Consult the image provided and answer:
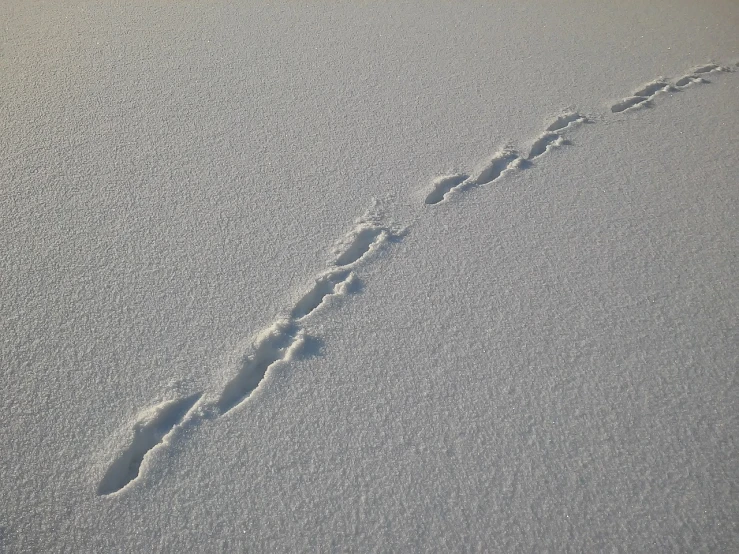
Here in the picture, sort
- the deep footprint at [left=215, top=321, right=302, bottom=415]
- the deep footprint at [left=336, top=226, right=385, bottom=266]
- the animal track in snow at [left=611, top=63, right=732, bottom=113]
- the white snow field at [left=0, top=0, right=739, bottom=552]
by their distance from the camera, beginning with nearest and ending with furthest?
the white snow field at [left=0, top=0, right=739, bottom=552] → the deep footprint at [left=215, top=321, right=302, bottom=415] → the deep footprint at [left=336, top=226, right=385, bottom=266] → the animal track in snow at [left=611, top=63, right=732, bottom=113]

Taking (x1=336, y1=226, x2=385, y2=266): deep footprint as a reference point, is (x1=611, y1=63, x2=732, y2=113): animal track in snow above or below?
below

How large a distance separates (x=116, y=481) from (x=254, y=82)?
5.32ft

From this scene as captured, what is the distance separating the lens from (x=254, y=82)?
2289mm

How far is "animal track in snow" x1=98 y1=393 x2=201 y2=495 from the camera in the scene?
121 centimetres

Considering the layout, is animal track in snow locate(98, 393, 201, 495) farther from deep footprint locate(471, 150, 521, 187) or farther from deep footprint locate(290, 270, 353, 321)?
deep footprint locate(471, 150, 521, 187)

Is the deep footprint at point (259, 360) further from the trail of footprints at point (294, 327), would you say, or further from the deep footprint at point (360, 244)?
the deep footprint at point (360, 244)

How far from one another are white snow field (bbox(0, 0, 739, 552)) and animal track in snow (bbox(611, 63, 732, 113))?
13 millimetres

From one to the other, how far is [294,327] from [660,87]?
1.92 m

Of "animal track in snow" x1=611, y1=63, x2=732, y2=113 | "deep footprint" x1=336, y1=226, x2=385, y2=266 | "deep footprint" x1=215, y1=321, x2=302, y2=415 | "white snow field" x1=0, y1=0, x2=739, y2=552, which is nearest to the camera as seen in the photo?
"white snow field" x1=0, y1=0, x2=739, y2=552

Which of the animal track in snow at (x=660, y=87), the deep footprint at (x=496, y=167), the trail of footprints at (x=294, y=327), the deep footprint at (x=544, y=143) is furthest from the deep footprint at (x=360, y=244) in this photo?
the animal track in snow at (x=660, y=87)

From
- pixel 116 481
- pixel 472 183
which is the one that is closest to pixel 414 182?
pixel 472 183

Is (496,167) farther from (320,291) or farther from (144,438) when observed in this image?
(144,438)

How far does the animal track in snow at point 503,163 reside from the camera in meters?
1.89

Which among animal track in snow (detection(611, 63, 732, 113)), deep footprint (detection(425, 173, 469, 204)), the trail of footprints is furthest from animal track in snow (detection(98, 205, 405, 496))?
animal track in snow (detection(611, 63, 732, 113))
